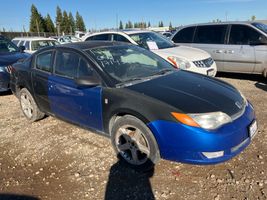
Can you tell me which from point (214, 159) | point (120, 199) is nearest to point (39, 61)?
point (120, 199)

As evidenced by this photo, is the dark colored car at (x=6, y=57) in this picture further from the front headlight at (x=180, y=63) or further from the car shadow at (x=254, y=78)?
the car shadow at (x=254, y=78)

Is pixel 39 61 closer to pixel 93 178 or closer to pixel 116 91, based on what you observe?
pixel 116 91

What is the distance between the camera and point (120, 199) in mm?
2975

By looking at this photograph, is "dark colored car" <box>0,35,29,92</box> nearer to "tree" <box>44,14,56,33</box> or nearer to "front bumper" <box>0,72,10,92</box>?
"front bumper" <box>0,72,10,92</box>

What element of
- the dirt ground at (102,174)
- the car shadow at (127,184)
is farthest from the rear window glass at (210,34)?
the car shadow at (127,184)

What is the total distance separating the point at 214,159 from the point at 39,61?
3.47 m

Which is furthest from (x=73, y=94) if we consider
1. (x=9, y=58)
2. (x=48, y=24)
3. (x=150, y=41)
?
(x=48, y=24)

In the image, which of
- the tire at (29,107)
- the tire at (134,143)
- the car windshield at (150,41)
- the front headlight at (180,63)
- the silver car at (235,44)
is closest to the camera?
the tire at (134,143)

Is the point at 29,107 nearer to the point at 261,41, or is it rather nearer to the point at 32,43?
the point at 261,41

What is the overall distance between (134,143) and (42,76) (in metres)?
2.17

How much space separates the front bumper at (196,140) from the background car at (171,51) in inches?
153

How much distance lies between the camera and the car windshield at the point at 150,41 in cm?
783

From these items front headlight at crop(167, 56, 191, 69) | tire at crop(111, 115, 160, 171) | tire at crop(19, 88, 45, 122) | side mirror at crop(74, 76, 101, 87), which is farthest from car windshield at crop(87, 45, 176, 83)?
front headlight at crop(167, 56, 191, 69)

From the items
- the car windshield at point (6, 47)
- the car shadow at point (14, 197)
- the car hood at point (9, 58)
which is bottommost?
Answer: the car shadow at point (14, 197)
